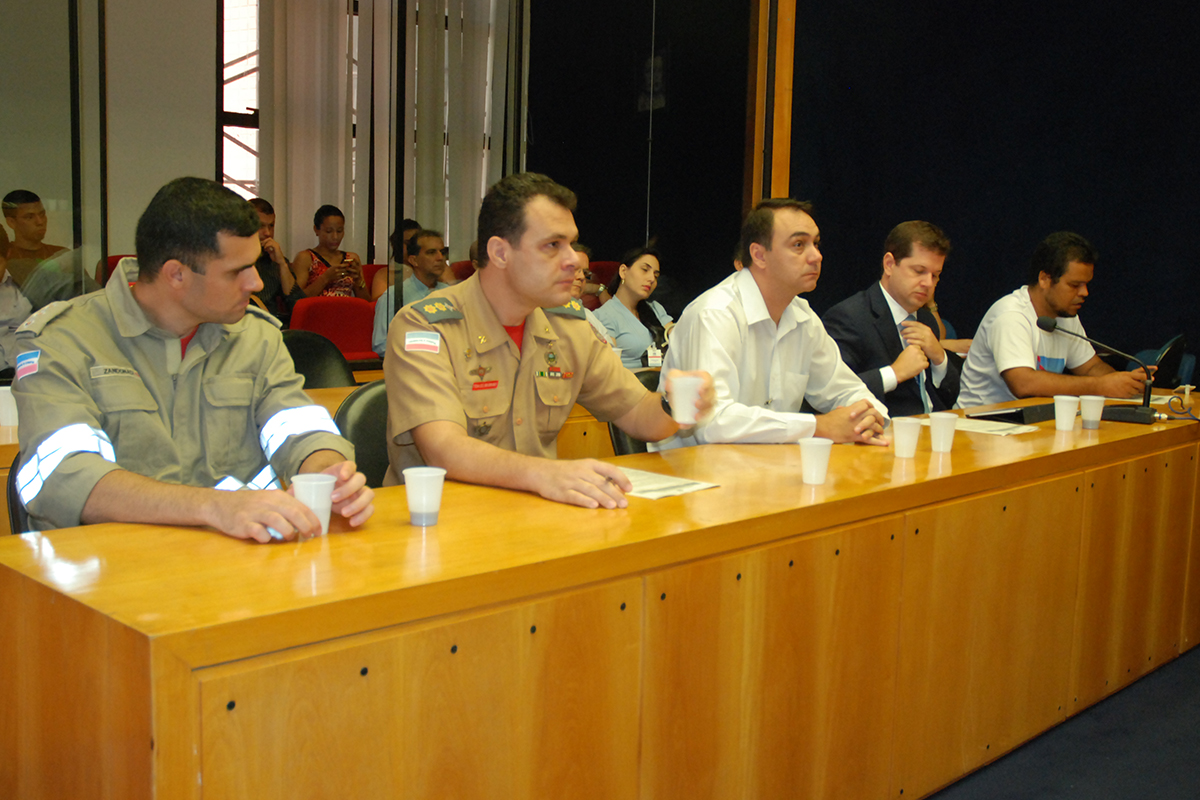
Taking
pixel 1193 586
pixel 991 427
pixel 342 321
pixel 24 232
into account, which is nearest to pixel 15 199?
pixel 24 232

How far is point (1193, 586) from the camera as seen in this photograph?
2.93 m

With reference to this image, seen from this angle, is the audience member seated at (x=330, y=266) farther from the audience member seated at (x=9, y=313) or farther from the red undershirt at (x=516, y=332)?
the red undershirt at (x=516, y=332)

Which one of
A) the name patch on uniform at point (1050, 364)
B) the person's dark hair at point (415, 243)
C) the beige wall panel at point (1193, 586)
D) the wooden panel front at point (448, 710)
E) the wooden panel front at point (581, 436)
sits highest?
the person's dark hair at point (415, 243)

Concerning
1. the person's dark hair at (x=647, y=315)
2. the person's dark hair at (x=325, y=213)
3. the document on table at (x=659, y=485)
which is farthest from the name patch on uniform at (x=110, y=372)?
the person's dark hair at (x=325, y=213)

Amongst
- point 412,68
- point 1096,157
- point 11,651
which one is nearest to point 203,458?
point 11,651

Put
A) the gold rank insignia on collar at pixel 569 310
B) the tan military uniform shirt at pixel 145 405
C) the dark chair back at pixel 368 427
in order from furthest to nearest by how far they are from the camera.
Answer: the gold rank insignia on collar at pixel 569 310, the dark chair back at pixel 368 427, the tan military uniform shirt at pixel 145 405

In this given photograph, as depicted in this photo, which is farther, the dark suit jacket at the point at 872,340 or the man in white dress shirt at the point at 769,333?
the dark suit jacket at the point at 872,340

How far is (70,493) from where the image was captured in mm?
1480

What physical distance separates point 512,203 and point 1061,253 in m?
2.46

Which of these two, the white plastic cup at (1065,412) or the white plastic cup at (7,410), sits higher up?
the white plastic cup at (1065,412)

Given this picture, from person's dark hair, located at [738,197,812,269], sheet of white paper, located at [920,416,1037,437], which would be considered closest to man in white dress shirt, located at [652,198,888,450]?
person's dark hair, located at [738,197,812,269]

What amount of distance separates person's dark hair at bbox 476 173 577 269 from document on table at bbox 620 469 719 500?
0.63m

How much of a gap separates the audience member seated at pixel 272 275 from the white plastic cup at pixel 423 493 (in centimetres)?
417

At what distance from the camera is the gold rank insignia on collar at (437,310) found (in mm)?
2027
